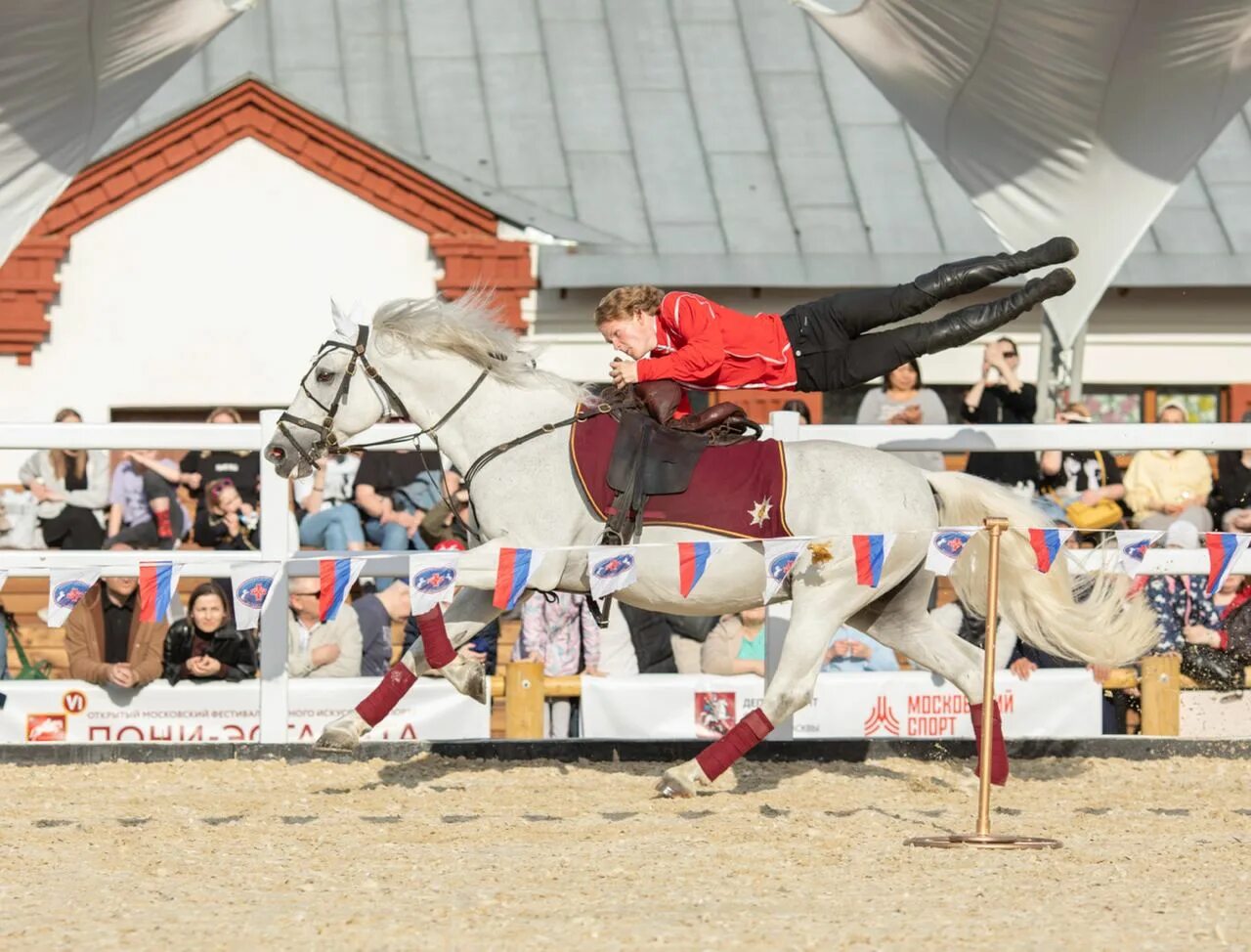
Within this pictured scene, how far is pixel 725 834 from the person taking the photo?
707 centimetres

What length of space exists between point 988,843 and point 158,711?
14.0 ft

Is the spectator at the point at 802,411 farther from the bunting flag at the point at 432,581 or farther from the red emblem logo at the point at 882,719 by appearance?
the bunting flag at the point at 432,581

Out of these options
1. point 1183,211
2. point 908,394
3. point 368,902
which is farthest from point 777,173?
point 368,902

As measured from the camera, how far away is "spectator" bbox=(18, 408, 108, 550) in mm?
11211

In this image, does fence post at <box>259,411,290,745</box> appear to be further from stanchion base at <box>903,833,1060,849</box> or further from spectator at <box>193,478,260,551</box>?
stanchion base at <box>903,833,1060,849</box>

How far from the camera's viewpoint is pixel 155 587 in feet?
27.0

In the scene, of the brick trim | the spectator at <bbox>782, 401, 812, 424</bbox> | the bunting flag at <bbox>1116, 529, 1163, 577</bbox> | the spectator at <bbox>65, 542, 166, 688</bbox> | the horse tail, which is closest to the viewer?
the horse tail

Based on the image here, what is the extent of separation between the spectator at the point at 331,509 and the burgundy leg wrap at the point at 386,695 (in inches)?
102

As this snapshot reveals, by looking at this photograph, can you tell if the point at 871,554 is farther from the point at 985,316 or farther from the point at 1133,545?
the point at 1133,545

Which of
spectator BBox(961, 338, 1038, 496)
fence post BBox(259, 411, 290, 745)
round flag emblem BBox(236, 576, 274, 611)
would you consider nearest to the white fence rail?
fence post BBox(259, 411, 290, 745)

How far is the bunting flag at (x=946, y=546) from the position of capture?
800 centimetres

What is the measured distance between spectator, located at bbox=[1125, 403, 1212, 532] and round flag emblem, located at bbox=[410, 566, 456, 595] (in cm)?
444

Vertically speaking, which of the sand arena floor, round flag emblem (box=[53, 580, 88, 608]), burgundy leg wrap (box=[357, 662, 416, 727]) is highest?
round flag emblem (box=[53, 580, 88, 608])

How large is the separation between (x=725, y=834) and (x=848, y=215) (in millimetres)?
11360
